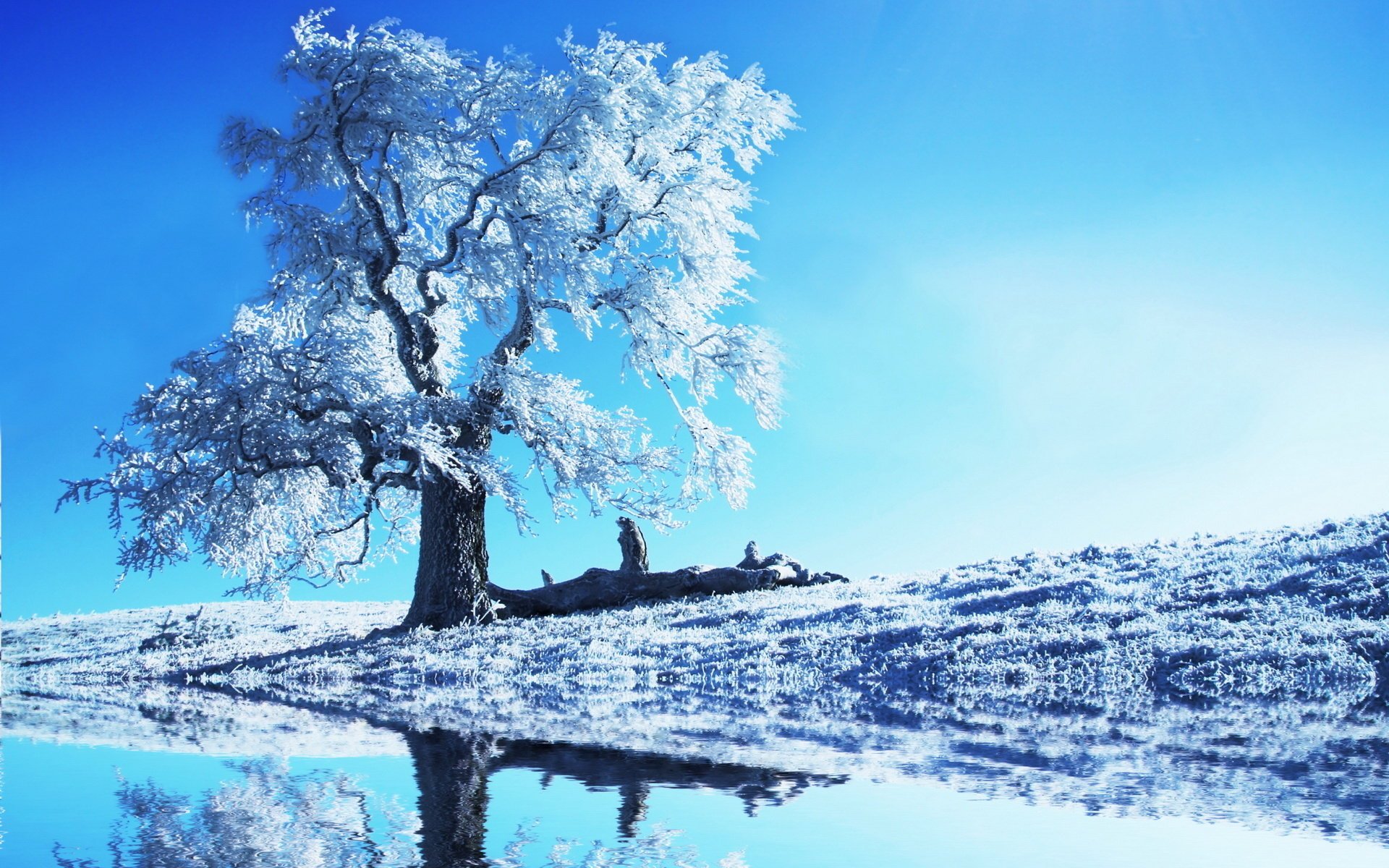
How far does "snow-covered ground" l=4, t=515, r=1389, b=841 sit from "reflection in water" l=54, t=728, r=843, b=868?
2.01 feet

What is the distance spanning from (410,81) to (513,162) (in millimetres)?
2414

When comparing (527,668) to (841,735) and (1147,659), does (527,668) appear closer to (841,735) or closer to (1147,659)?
(841,735)

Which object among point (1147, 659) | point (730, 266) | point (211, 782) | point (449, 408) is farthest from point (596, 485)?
point (211, 782)

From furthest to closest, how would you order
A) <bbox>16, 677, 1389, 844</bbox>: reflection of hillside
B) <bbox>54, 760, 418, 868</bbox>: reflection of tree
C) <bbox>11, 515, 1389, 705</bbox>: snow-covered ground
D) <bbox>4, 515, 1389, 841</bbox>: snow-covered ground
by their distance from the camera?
1. <bbox>11, 515, 1389, 705</bbox>: snow-covered ground
2. <bbox>4, 515, 1389, 841</bbox>: snow-covered ground
3. <bbox>16, 677, 1389, 844</bbox>: reflection of hillside
4. <bbox>54, 760, 418, 868</bbox>: reflection of tree

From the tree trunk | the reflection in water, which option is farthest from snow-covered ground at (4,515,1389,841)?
the tree trunk

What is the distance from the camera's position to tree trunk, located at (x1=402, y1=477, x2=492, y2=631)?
17953 millimetres

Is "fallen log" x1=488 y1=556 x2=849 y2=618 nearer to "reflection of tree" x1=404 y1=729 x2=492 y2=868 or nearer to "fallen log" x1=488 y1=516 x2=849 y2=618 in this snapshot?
"fallen log" x1=488 y1=516 x2=849 y2=618

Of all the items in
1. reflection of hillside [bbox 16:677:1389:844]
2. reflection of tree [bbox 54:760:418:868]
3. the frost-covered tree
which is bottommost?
reflection of hillside [bbox 16:677:1389:844]

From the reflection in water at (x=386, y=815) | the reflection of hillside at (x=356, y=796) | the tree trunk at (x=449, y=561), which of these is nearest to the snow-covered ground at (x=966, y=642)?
the tree trunk at (x=449, y=561)

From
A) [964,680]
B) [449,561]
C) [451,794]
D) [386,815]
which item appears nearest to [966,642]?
[964,680]

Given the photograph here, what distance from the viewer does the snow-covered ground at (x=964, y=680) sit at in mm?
5023

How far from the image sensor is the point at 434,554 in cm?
1820

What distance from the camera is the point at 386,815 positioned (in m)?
3.71

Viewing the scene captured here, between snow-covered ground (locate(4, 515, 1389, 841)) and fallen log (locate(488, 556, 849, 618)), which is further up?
fallen log (locate(488, 556, 849, 618))
